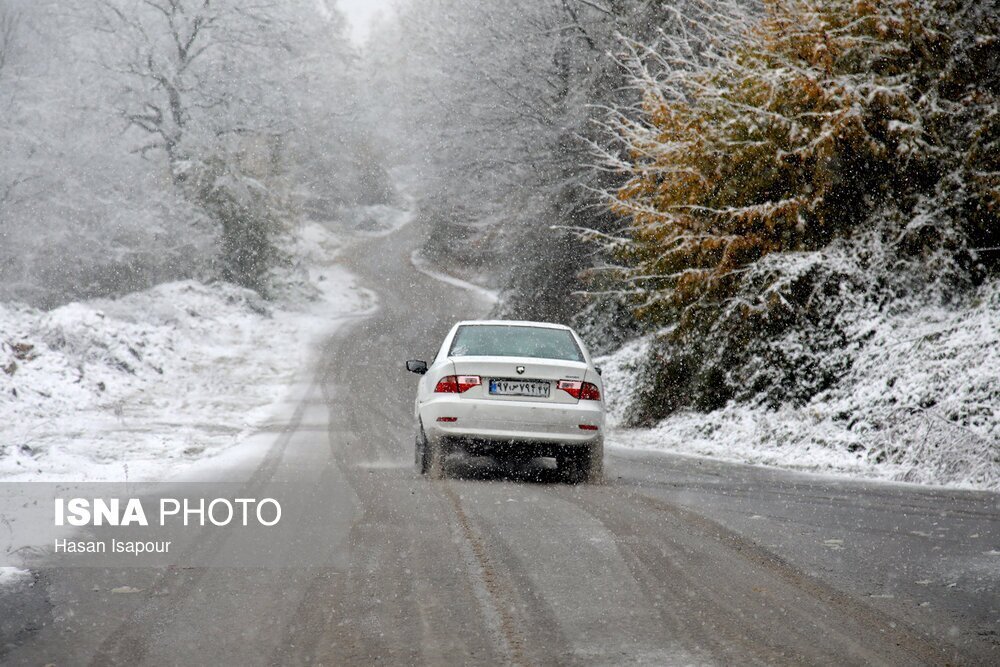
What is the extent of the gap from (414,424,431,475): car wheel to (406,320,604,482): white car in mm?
22

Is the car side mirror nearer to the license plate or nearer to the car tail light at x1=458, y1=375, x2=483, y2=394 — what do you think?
the car tail light at x1=458, y1=375, x2=483, y2=394

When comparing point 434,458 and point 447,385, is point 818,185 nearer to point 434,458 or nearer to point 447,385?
point 447,385

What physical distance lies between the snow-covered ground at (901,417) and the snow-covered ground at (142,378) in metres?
6.68

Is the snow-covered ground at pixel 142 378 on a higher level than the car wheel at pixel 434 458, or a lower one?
lower

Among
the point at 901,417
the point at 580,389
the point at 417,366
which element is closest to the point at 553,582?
the point at 580,389

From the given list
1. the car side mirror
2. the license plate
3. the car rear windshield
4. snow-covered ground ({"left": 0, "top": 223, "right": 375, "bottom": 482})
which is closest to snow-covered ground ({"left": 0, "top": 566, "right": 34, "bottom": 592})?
snow-covered ground ({"left": 0, "top": 223, "right": 375, "bottom": 482})

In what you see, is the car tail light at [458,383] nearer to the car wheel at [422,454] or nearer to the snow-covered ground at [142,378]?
the car wheel at [422,454]

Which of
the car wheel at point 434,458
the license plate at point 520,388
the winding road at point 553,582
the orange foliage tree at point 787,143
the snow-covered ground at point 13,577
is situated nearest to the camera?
the winding road at point 553,582

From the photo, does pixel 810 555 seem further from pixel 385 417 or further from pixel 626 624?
pixel 385 417

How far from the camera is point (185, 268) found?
33094 millimetres

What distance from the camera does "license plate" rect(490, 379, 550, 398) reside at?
902cm

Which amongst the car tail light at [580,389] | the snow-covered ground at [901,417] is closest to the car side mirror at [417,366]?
the car tail light at [580,389]

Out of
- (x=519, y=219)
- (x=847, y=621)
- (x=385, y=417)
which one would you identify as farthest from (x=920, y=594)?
(x=519, y=219)

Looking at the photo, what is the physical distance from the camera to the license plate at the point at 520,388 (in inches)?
355
